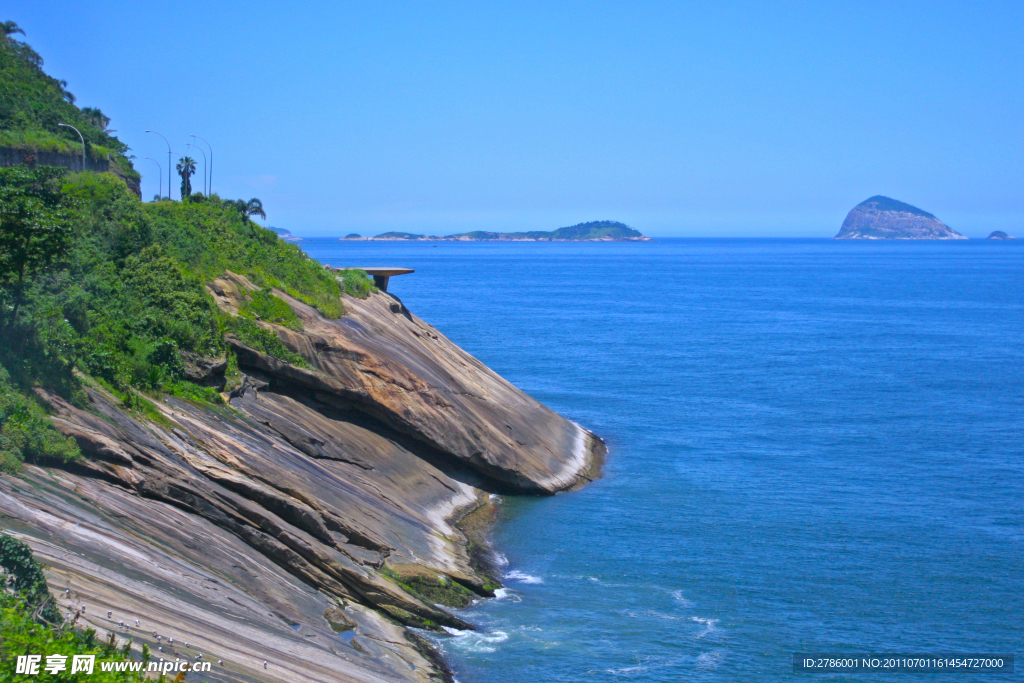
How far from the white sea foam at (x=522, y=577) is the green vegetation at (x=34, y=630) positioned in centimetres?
1820

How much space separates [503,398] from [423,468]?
29.3ft

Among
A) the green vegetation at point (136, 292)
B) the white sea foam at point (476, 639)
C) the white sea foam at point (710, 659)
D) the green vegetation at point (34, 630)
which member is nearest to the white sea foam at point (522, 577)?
the white sea foam at point (476, 639)

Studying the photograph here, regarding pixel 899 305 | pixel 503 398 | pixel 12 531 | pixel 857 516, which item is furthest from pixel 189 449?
pixel 899 305

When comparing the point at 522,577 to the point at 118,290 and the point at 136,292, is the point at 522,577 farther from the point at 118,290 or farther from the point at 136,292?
the point at 118,290

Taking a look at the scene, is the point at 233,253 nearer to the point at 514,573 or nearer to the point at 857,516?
the point at 514,573

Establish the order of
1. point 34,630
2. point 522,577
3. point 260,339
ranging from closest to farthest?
1. point 34,630
2. point 522,577
3. point 260,339

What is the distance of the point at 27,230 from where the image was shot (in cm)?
2438

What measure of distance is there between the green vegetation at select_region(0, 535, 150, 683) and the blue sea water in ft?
41.4

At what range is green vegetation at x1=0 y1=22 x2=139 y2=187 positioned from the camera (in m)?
46.9

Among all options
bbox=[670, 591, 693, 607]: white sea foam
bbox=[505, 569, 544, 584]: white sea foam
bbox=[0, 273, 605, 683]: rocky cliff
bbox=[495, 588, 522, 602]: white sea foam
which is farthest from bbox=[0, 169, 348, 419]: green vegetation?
bbox=[670, 591, 693, 607]: white sea foam

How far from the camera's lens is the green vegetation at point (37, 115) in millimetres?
46906

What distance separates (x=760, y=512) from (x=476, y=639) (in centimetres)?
1722

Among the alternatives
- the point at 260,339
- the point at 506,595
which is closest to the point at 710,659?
the point at 506,595

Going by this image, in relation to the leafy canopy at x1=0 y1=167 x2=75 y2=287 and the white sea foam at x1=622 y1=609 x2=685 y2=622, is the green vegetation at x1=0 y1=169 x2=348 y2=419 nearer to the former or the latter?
the leafy canopy at x1=0 y1=167 x2=75 y2=287
